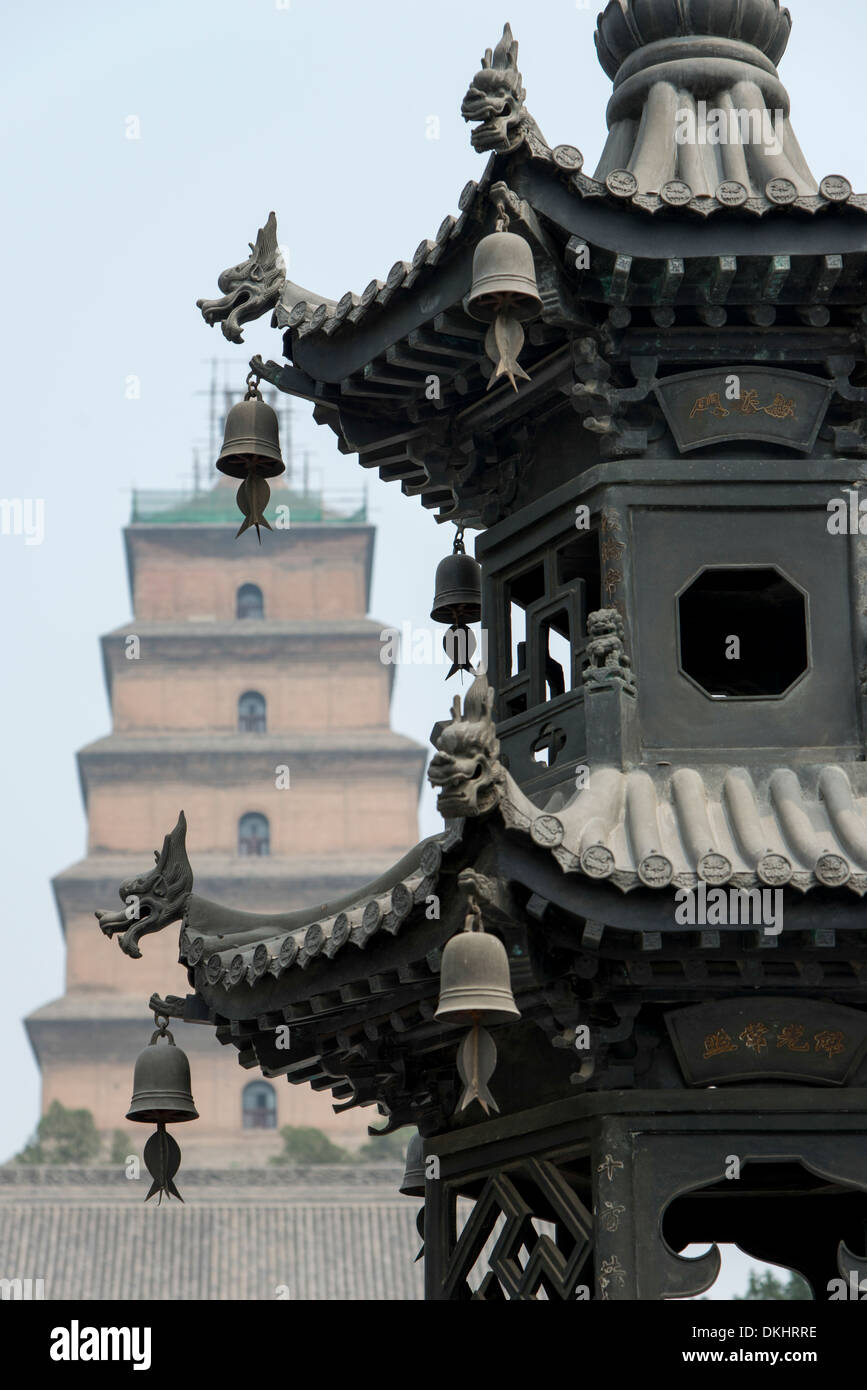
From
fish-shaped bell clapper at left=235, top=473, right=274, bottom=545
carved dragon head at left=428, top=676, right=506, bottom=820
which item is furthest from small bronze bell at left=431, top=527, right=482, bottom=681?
carved dragon head at left=428, top=676, right=506, bottom=820

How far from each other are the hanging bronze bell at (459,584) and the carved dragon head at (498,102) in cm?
322

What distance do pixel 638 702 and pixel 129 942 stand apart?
2.51m

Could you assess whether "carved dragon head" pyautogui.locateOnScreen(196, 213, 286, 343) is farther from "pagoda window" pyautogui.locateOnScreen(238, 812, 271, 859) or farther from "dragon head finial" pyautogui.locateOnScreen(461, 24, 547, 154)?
"pagoda window" pyautogui.locateOnScreen(238, 812, 271, 859)

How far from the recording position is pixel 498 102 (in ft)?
30.2

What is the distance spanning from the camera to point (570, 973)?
8.91 metres

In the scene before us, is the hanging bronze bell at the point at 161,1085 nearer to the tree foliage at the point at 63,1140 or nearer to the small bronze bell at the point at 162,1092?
the small bronze bell at the point at 162,1092

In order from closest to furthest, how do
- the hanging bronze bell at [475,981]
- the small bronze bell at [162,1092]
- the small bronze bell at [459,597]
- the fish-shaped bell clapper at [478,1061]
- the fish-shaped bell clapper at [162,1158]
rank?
the hanging bronze bell at [475,981]
the fish-shaped bell clapper at [478,1061]
the small bronze bell at [162,1092]
the fish-shaped bell clapper at [162,1158]
the small bronze bell at [459,597]

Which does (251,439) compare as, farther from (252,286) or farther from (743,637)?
(743,637)

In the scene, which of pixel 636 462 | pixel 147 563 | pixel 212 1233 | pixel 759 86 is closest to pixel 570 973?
pixel 636 462

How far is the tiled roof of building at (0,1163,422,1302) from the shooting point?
54.2m

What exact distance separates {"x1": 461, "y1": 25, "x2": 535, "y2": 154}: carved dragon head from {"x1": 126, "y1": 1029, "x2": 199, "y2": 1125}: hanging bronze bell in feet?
13.6

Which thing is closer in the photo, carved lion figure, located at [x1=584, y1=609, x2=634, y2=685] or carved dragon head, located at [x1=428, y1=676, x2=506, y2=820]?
carved dragon head, located at [x1=428, y1=676, x2=506, y2=820]

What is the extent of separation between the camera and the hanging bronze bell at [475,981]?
26.9 feet

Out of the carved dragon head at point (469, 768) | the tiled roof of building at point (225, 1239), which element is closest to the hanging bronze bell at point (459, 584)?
the carved dragon head at point (469, 768)
